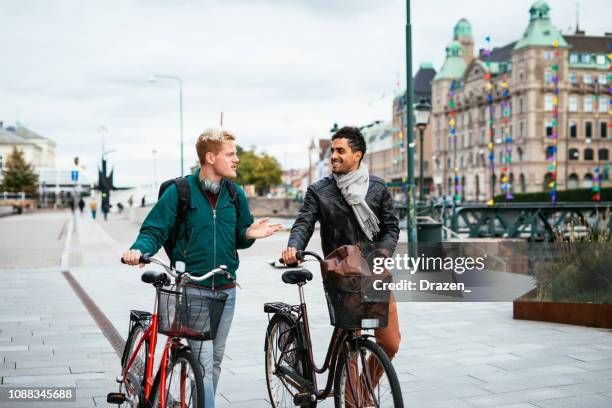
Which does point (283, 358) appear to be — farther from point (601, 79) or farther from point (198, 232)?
point (601, 79)

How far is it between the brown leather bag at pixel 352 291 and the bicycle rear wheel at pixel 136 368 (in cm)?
105

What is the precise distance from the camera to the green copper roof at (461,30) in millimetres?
114500

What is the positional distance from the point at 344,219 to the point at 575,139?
289ft

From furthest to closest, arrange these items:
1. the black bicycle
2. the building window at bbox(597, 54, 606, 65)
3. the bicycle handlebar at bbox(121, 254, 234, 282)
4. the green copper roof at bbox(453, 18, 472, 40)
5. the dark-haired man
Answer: the green copper roof at bbox(453, 18, 472, 40) < the building window at bbox(597, 54, 606, 65) < the dark-haired man < the black bicycle < the bicycle handlebar at bbox(121, 254, 234, 282)

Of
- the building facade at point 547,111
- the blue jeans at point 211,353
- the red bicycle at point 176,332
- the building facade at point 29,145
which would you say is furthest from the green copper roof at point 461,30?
the red bicycle at point 176,332

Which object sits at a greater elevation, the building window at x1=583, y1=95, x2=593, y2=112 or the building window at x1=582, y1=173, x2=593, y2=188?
the building window at x1=583, y1=95, x2=593, y2=112

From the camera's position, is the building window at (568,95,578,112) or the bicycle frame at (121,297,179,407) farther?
the building window at (568,95,578,112)

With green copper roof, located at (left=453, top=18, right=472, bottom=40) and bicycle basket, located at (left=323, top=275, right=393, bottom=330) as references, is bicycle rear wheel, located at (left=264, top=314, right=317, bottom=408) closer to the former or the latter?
bicycle basket, located at (left=323, top=275, right=393, bottom=330)

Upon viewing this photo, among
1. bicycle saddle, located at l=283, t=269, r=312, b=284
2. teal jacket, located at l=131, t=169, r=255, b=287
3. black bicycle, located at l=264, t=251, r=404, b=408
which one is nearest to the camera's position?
black bicycle, located at l=264, t=251, r=404, b=408

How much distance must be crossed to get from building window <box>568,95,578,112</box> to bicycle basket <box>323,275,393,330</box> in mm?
89271

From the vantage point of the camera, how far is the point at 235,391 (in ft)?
17.7

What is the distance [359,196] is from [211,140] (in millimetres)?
864

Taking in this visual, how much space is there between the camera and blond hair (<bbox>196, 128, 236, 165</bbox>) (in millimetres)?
3965

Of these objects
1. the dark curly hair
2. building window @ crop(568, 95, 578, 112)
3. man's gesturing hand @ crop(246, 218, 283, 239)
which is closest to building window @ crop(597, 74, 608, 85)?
building window @ crop(568, 95, 578, 112)
